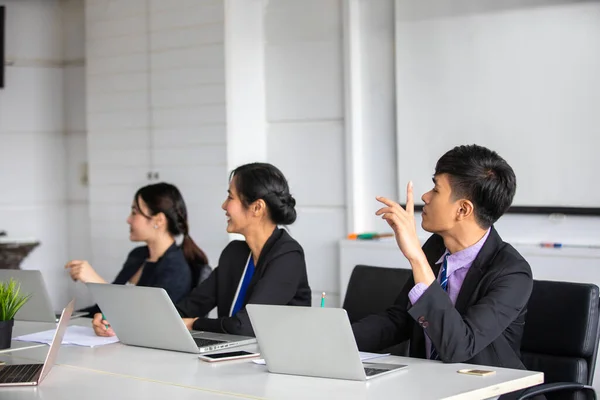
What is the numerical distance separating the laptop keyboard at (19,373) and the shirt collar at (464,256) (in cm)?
135

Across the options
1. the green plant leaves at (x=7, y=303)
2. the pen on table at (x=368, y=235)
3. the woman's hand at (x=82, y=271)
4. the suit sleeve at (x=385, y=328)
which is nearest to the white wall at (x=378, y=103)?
the pen on table at (x=368, y=235)

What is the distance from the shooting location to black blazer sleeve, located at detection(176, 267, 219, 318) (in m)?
3.94

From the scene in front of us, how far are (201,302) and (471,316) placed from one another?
1.48 meters

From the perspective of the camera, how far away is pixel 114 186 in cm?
643

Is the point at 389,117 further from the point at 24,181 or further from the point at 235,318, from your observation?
the point at 24,181

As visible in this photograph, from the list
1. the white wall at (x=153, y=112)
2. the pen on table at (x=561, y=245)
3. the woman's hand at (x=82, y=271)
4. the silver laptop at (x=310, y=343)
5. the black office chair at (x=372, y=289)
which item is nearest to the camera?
the silver laptop at (x=310, y=343)

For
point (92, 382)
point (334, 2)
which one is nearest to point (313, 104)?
point (334, 2)

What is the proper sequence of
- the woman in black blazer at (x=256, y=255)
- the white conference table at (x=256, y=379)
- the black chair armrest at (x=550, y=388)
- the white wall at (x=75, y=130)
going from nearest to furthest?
the white conference table at (x=256, y=379), the black chair armrest at (x=550, y=388), the woman in black blazer at (x=256, y=255), the white wall at (x=75, y=130)

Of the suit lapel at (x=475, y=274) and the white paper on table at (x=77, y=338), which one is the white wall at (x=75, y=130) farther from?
the suit lapel at (x=475, y=274)

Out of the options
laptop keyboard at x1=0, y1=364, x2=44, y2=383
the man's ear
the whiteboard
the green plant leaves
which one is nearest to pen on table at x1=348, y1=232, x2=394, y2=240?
the whiteboard

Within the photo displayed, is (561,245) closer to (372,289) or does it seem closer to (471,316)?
(372,289)

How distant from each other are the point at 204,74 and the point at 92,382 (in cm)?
341

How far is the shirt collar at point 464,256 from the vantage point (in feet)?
9.91

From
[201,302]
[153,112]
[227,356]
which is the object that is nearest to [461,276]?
[227,356]
